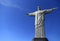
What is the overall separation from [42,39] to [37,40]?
0.70m

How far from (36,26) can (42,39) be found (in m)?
2.43

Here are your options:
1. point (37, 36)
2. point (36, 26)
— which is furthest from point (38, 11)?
point (37, 36)

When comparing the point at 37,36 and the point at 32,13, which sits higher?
the point at 32,13

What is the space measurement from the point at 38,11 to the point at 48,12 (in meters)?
1.54

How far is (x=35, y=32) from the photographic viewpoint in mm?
25328

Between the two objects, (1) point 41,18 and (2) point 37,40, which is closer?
(2) point 37,40

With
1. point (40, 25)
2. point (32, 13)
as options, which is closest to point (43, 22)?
point (40, 25)

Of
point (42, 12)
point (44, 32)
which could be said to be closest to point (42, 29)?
point (44, 32)

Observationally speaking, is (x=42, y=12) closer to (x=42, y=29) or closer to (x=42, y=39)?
(x=42, y=29)

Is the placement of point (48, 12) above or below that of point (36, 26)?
above

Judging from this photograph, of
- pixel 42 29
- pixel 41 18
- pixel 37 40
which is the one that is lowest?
pixel 37 40

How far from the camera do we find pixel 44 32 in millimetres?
25156

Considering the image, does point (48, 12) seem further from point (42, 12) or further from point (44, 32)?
point (44, 32)

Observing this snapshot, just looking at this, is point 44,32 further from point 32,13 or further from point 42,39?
point 32,13
